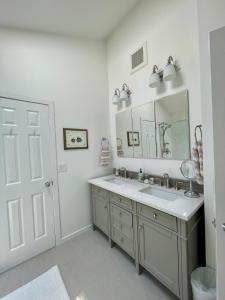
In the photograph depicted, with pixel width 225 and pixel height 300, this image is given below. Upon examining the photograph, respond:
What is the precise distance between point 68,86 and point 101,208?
6.26ft

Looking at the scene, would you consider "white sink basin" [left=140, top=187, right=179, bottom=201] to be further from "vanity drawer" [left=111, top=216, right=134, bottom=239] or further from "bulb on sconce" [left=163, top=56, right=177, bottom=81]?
"bulb on sconce" [left=163, top=56, right=177, bottom=81]

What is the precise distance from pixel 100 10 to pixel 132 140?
5.84 ft

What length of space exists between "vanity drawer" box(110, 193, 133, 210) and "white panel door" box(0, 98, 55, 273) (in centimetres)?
91

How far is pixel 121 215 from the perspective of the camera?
204 centimetres

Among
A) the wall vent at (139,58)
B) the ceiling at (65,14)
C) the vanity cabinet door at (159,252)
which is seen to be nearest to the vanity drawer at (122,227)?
the vanity cabinet door at (159,252)

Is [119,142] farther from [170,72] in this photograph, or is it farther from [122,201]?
[170,72]

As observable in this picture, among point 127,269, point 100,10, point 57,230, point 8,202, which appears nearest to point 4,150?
point 8,202

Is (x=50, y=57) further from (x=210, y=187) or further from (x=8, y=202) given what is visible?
(x=210, y=187)

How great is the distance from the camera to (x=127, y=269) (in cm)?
192

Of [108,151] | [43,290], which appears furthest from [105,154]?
[43,290]

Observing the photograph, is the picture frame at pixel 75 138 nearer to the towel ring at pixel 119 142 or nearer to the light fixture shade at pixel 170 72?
the towel ring at pixel 119 142

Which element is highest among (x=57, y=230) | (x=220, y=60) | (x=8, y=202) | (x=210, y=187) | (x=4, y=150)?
(x=220, y=60)

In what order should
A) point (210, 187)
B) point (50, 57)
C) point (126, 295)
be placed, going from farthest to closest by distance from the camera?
1. point (50, 57)
2. point (126, 295)
3. point (210, 187)

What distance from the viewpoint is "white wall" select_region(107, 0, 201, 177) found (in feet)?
5.70
